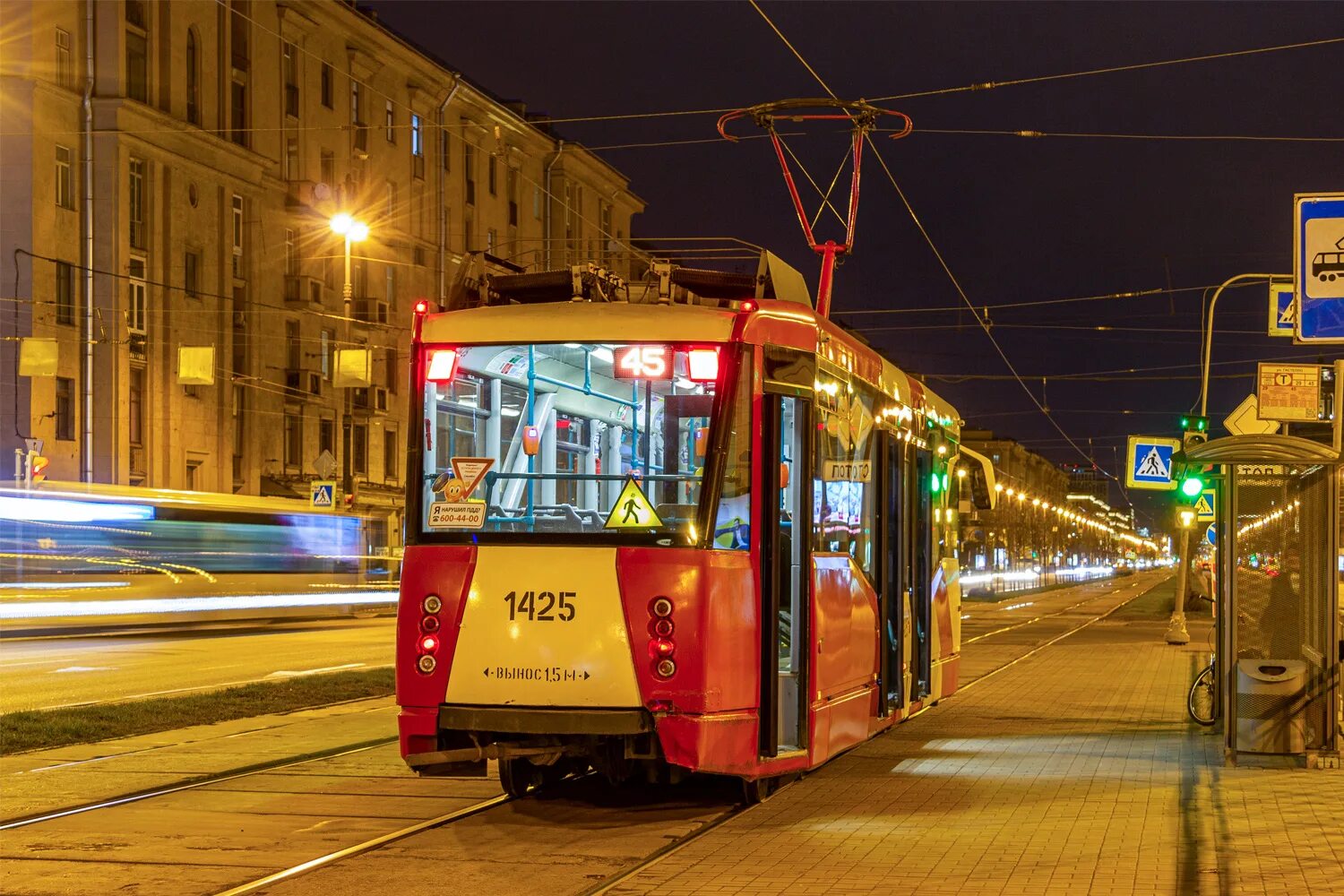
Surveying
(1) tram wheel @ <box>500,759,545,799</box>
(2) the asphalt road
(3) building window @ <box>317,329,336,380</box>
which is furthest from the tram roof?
(3) building window @ <box>317,329,336,380</box>

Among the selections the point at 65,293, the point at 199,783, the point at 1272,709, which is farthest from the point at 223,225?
the point at 1272,709

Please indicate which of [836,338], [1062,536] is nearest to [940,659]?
[836,338]

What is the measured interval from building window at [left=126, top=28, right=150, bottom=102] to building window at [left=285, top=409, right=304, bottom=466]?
11639mm

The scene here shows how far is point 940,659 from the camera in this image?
16.0 metres

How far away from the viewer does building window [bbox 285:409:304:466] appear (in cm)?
5153

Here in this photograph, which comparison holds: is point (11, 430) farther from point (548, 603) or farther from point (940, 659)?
point (548, 603)

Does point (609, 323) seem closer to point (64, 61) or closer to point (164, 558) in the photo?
point (164, 558)

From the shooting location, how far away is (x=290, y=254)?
5144cm

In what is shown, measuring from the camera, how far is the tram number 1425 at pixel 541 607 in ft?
31.2

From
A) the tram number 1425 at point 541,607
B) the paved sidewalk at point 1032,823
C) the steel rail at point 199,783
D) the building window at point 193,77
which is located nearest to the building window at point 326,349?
the building window at point 193,77

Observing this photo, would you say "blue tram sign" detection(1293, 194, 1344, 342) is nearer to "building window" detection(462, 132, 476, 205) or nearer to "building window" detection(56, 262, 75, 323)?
"building window" detection(56, 262, 75, 323)

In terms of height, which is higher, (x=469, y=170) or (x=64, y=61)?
(x=469, y=170)

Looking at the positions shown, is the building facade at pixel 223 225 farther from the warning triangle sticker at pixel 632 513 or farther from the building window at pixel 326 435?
the warning triangle sticker at pixel 632 513

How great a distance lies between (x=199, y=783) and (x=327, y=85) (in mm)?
44179
